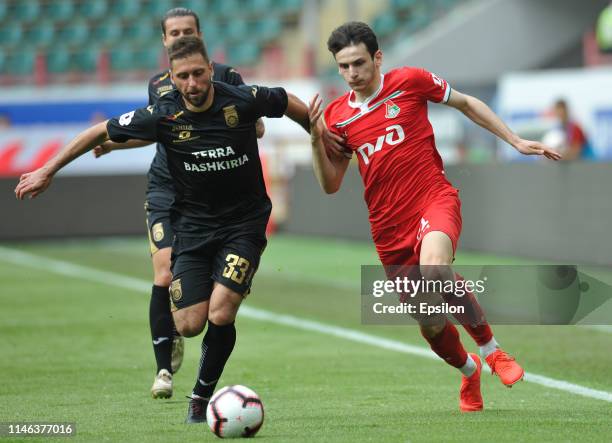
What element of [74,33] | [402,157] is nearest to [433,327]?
[402,157]

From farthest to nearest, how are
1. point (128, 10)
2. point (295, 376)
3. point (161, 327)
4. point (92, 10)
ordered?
point (128, 10)
point (92, 10)
point (295, 376)
point (161, 327)

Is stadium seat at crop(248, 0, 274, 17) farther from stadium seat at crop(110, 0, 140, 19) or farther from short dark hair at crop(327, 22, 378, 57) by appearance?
short dark hair at crop(327, 22, 378, 57)

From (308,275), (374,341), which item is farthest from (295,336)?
(308,275)

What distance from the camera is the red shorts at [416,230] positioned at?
734 cm

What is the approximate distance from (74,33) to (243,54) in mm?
4127

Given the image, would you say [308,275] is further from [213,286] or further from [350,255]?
[213,286]

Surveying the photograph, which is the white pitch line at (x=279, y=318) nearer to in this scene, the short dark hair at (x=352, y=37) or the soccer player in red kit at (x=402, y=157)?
the soccer player in red kit at (x=402, y=157)

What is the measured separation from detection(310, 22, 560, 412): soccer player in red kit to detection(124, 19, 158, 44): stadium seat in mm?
24450

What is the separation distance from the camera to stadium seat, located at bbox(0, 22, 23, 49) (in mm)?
30750

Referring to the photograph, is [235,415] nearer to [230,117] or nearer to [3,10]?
[230,117]

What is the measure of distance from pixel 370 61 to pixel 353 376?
252cm

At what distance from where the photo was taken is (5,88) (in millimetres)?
28922

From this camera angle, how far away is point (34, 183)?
702 centimetres

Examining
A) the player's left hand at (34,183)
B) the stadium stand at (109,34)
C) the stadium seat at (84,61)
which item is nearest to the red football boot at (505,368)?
the player's left hand at (34,183)
